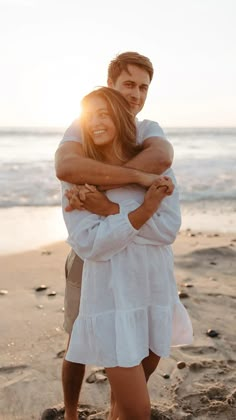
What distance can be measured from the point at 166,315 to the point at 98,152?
35.7 inches

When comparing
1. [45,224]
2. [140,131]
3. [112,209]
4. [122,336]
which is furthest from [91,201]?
[45,224]

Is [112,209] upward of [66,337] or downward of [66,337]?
upward

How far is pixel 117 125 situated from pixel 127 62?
501mm

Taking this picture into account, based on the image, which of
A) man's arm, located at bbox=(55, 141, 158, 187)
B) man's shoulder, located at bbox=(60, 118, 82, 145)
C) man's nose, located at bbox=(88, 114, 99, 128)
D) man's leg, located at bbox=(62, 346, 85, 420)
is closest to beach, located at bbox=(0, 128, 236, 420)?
man's leg, located at bbox=(62, 346, 85, 420)

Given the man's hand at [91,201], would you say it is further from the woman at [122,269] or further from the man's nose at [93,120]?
the man's nose at [93,120]

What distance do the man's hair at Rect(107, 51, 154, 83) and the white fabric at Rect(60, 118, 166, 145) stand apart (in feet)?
1.04

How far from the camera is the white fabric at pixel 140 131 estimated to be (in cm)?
282

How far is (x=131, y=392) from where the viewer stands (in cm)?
251

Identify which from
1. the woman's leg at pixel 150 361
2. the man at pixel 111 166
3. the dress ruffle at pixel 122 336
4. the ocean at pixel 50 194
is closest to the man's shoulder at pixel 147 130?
the man at pixel 111 166

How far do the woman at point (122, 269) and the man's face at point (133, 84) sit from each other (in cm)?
33

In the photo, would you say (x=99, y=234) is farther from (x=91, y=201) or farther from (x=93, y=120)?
(x=93, y=120)

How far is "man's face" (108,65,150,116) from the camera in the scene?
2.98 meters

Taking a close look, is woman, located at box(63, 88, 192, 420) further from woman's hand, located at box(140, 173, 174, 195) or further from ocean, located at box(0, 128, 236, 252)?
ocean, located at box(0, 128, 236, 252)

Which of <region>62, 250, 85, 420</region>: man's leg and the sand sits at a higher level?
<region>62, 250, 85, 420</region>: man's leg
